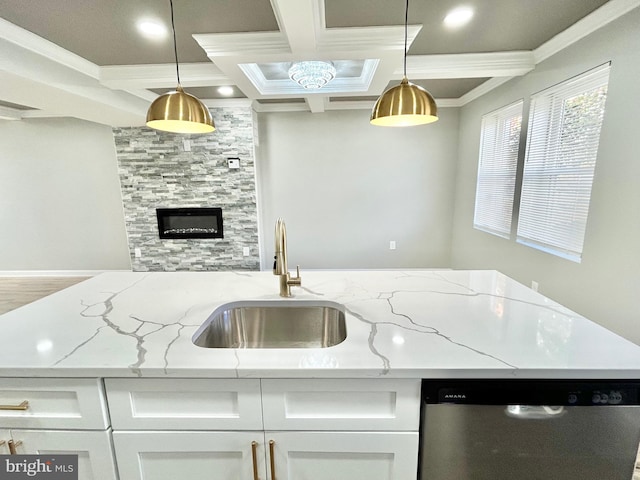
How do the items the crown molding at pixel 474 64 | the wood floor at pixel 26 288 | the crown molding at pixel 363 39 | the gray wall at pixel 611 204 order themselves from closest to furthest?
the gray wall at pixel 611 204 → the crown molding at pixel 363 39 → the crown molding at pixel 474 64 → the wood floor at pixel 26 288

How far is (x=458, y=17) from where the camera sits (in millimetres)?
2010

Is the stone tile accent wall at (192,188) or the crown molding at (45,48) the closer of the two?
the crown molding at (45,48)

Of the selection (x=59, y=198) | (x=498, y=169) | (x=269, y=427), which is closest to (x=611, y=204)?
(x=498, y=169)

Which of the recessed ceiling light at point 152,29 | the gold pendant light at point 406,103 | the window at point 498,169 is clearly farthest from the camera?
the window at point 498,169

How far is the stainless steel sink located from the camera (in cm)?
132

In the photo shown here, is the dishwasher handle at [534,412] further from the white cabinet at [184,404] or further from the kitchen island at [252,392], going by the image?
the white cabinet at [184,404]

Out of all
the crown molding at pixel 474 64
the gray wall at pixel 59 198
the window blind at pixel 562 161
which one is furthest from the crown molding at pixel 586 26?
the gray wall at pixel 59 198

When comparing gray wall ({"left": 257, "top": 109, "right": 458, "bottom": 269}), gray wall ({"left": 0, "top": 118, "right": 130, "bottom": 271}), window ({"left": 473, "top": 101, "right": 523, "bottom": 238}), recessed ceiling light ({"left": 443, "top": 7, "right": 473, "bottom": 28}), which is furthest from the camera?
gray wall ({"left": 0, "top": 118, "right": 130, "bottom": 271})

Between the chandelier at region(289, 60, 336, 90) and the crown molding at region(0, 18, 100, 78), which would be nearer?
the crown molding at region(0, 18, 100, 78)

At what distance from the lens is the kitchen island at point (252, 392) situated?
842 mm

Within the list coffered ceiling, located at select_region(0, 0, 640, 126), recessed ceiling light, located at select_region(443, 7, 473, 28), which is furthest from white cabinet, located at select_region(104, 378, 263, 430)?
recessed ceiling light, located at select_region(443, 7, 473, 28)

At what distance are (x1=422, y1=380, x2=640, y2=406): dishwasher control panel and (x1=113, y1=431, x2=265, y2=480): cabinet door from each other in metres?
0.57

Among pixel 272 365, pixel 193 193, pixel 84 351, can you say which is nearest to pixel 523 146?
pixel 272 365

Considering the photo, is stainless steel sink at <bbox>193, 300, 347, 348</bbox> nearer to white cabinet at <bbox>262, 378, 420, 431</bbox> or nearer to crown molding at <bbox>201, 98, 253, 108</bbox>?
white cabinet at <bbox>262, 378, 420, 431</bbox>
